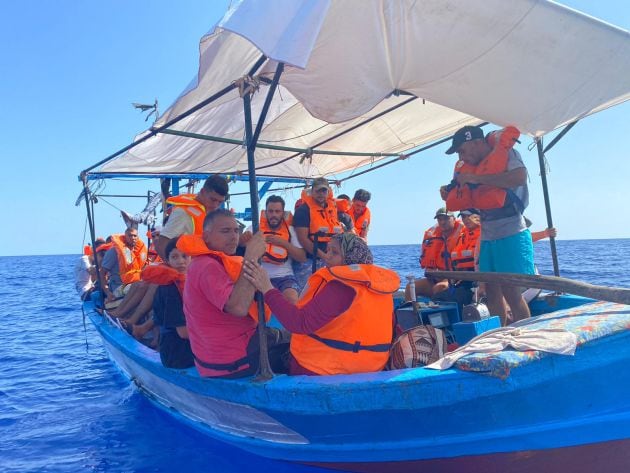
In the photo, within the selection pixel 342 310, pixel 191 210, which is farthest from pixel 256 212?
pixel 191 210

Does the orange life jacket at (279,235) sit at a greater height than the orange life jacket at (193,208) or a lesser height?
lesser

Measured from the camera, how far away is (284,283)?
5168 mm

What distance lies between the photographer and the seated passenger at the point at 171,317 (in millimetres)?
3865

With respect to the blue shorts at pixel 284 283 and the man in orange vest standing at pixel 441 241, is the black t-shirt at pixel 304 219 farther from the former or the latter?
the man in orange vest standing at pixel 441 241

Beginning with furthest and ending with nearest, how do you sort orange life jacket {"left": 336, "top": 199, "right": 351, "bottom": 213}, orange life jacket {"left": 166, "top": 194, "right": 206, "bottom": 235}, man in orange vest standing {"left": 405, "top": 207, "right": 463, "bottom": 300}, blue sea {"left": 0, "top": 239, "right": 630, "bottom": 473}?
orange life jacket {"left": 336, "top": 199, "right": 351, "bottom": 213}
man in orange vest standing {"left": 405, "top": 207, "right": 463, "bottom": 300}
orange life jacket {"left": 166, "top": 194, "right": 206, "bottom": 235}
blue sea {"left": 0, "top": 239, "right": 630, "bottom": 473}

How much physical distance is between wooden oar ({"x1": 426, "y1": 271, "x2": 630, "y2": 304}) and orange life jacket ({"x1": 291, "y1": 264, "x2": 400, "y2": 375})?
1.22 meters

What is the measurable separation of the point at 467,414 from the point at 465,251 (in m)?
3.78

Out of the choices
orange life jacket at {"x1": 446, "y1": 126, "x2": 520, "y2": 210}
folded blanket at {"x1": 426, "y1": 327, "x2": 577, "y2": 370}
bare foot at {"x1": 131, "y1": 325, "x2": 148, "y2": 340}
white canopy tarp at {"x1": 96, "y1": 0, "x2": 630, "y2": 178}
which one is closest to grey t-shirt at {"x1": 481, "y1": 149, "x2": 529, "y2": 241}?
orange life jacket at {"x1": 446, "y1": 126, "x2": 520, "y2": 210}

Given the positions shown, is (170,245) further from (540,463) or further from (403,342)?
(540,463)

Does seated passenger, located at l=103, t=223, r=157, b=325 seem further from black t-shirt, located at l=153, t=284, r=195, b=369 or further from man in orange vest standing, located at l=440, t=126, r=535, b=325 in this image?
man in orange vest standing, located at l=440, t=126, r=535, b=325

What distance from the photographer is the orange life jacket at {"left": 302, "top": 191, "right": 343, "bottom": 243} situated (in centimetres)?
543

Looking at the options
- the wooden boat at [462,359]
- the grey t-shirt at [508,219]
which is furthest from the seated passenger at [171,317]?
the grey t-shirt at [508,219]

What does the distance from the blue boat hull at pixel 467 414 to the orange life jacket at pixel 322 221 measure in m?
2.52

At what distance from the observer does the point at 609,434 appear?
2615 mm
